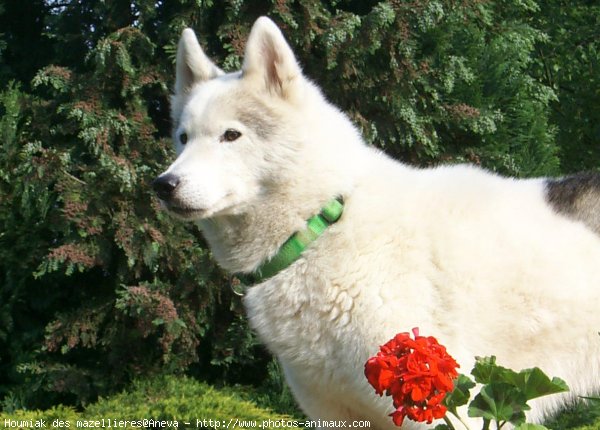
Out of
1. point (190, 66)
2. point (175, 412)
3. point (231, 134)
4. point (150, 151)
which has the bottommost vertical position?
point (175, 412)

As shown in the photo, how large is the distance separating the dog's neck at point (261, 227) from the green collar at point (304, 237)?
0.02 meters

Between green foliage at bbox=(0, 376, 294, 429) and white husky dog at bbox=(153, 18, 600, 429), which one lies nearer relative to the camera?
white husky dog at bbox=(153, 18, 600, 429)

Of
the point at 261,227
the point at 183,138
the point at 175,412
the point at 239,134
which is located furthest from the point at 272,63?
the point at 175,412

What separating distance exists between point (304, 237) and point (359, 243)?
235 mm

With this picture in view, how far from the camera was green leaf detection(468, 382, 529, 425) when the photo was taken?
194cm

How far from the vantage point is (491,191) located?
3.24 metres

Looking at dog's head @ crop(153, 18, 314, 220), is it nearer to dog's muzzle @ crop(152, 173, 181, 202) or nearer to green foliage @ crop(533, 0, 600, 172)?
dog's muzzle @ crop(152, 173, 181, 202)

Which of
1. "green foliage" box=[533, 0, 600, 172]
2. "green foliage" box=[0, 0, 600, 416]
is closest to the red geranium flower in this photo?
"green foliage" box=[0, 0, 600, 416]

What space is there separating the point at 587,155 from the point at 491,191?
5220 millimetres

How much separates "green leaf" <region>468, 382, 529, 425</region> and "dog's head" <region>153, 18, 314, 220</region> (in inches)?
56.0

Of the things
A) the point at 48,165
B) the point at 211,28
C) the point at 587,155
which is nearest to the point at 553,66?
the point at 587,155

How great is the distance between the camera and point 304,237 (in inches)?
124

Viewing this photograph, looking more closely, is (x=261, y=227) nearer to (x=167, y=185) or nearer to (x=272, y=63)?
(x=167, y=185)

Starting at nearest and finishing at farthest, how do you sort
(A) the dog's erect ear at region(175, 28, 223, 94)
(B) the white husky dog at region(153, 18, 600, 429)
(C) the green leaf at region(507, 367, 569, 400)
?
(C) the green leaf at region(507, 367, 569, 400) → (B) the white husky dog at region(153, 18, 600, 429) → (A) the dog's erect ear at region(175, 28, 223, 94)
